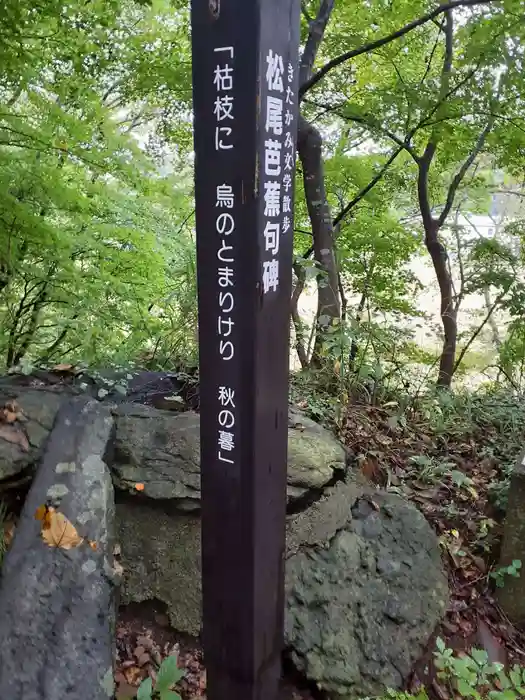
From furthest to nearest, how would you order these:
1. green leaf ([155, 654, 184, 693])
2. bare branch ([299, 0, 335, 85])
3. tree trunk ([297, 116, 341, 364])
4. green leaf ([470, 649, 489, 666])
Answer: tree trunk ([297, 116, 341, 364]) < bare branch ([299, 0, 335, 85]) < green leaf ([470, 649, 489, 666]) < green leaf ([155, 654, 184, 693])

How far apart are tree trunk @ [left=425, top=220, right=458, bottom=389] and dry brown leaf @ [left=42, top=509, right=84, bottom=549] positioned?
4879 mm

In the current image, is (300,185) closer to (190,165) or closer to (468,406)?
(190,165)

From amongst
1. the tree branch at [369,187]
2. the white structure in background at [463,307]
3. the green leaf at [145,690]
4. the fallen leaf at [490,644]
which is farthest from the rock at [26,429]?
the tree branch at [369,187]

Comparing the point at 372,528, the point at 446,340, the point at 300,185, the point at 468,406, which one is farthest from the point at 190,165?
the point at 372,528

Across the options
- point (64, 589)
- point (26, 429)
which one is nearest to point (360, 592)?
point (64, 589)

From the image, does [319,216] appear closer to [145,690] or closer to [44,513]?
[44,513]

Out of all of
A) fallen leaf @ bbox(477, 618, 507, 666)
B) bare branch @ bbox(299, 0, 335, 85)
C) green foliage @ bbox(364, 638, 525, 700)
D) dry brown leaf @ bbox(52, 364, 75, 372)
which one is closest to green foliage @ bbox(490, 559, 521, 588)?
fallen leaf @ bbox(477, 618, 507, 666)

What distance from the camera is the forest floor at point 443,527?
2.73 m

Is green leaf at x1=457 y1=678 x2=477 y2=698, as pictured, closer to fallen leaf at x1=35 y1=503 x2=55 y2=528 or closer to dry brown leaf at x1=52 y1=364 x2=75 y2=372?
fallen leaf at x1=35 y1=503 x2=55 y2=528

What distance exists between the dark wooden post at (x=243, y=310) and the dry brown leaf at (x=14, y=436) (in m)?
1.62

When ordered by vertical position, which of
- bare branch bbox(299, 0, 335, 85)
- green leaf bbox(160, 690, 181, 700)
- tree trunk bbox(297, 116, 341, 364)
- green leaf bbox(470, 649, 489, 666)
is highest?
bare branch bbox(299, 0, 335, 85)

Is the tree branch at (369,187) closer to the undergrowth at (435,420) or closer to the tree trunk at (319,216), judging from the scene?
the tree trunk at (319,216)

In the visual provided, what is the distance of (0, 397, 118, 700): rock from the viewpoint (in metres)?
2.20

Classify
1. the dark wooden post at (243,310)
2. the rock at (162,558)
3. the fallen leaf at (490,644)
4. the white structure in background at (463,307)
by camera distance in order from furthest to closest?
1. the white structure in background at (463,307)
2. the fallen leaf at (490,644)
3. the rock at (162,558)
4. the dark wooden post at (243,310)
